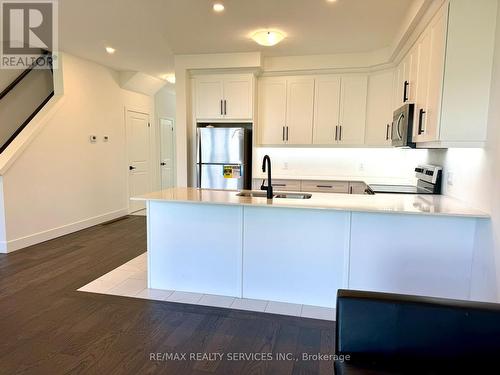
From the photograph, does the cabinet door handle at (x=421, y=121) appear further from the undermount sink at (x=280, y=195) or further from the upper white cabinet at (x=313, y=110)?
the upper white cabinet at (x=313, y=110)

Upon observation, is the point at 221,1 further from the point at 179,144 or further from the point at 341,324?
the point at 341,324

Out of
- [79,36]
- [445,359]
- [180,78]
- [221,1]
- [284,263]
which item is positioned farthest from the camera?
[180,78]

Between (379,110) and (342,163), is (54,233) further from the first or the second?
(379,110)

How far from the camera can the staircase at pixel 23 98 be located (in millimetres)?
4445

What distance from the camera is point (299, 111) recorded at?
4945mm

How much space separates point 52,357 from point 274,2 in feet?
10.7

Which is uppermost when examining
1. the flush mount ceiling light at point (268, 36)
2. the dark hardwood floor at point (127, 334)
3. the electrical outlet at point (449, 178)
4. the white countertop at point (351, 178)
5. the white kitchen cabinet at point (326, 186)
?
the flush mount ceiling light at point (268, 36)

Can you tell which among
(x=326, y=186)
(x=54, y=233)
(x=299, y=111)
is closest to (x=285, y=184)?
(x=326, y=186)

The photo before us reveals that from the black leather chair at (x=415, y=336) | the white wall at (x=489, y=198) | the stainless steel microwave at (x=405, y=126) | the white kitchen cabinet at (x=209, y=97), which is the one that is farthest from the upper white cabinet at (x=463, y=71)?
the white kitchen cabinet at (x=209, y=97)

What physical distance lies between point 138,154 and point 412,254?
17.7 ft

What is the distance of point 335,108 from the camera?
15.9ft

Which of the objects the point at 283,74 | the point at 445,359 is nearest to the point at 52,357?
the point at 445,359

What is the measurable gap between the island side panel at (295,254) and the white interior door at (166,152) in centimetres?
501

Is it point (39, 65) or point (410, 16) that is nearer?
point (410, 16)
